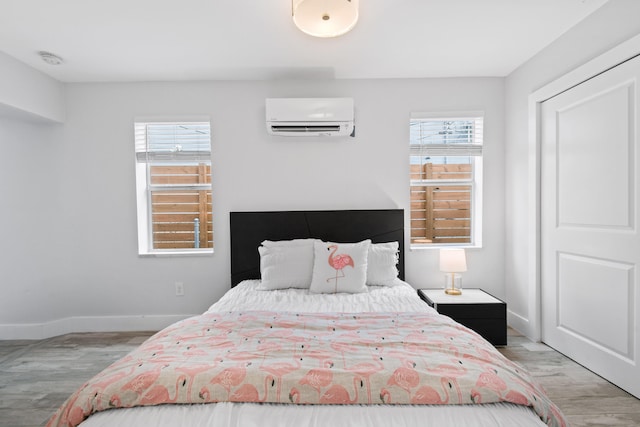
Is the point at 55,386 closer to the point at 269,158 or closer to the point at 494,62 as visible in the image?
the point at 269,158

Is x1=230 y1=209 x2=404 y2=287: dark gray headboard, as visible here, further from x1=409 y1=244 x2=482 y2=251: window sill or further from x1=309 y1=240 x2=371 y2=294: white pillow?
x1=309 y1=240 x2=371 y2=294: white pillow

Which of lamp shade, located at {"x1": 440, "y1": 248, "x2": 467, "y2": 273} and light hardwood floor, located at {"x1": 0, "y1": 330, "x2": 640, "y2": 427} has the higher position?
lamp shade, located at {"x1": 440, "y1": 248, "x2": 467, "y2": 273}

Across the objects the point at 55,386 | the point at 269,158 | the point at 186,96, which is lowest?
the point at 55,386

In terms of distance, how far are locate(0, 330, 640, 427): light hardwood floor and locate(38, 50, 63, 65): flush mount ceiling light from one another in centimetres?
240

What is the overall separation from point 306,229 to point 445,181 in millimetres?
1486

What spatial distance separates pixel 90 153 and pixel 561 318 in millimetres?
4385

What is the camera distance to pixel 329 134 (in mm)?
3102

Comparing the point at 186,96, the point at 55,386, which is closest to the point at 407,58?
the point at 186,96

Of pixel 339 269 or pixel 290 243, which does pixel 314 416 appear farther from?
pixel 290 243

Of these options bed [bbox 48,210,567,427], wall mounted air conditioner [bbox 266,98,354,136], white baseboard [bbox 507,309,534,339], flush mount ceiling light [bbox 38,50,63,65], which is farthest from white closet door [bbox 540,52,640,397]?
flush mount ceiling light [bbox 38,50,63,65]

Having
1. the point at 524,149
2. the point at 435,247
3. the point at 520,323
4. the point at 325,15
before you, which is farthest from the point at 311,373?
the point at 524,149

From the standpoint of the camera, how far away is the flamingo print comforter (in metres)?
1.14

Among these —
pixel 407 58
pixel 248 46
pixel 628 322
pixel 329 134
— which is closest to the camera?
pixel 628 322

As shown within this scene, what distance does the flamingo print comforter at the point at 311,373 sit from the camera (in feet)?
3.76
